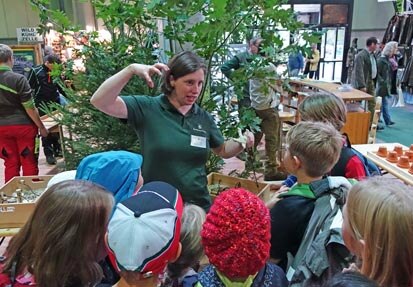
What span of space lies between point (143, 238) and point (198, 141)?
0.86 metres

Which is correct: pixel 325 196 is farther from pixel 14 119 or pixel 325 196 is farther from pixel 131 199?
pixel 14 119

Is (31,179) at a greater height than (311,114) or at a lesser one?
lesser

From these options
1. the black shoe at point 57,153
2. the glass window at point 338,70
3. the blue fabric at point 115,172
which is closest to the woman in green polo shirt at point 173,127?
the blue fabric at point 115,172

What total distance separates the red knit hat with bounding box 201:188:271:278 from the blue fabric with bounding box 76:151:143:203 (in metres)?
0.44

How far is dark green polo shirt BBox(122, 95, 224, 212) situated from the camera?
1.67 metres

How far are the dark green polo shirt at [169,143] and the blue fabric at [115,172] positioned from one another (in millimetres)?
276

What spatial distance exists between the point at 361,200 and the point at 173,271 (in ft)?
1.95

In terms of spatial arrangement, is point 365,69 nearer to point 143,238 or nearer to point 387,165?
point 387,165

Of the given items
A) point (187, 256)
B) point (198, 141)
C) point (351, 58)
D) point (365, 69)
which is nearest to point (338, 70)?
point (351, 58)

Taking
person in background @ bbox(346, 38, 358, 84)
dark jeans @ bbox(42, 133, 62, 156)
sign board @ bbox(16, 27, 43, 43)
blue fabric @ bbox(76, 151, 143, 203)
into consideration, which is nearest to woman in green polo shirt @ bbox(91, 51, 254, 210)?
blue fabric @ bbox(76, 151, 143, 203)

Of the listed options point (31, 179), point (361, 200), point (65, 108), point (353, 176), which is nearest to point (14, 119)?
point (65, 108)

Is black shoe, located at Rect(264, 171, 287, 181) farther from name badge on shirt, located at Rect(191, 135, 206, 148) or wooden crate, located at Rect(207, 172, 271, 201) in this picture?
name badge on shirt, located at Rect(191, 135, 206, 148)

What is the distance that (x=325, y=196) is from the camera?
1.31 m

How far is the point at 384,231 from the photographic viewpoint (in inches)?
37.2
